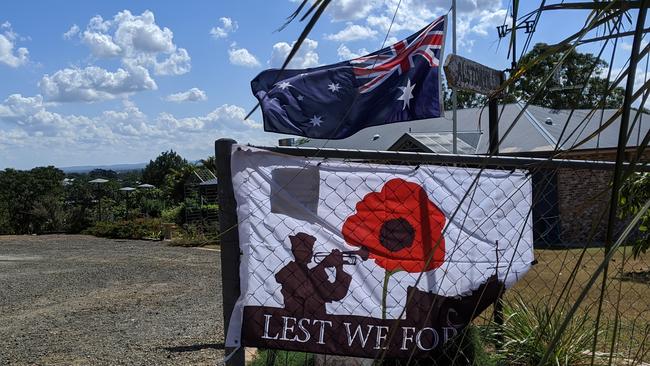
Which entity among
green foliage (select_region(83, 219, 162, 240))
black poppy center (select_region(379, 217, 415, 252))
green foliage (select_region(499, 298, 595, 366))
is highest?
black poppy center (select_region(379, 217, 415, 252))

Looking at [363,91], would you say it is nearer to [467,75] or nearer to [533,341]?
[467,75]

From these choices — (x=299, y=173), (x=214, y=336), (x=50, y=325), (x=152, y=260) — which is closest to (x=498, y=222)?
(x=299, y=173)

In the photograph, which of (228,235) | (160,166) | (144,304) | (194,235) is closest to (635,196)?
(228,235)

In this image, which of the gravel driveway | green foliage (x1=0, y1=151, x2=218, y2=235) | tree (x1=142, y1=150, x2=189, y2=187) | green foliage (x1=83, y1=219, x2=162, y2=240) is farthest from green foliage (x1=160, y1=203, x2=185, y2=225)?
tree (x1=142, y1=150, x2=189, y2=187)

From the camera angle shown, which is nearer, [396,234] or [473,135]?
[396,234]

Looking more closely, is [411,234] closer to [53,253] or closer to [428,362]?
[428,362]

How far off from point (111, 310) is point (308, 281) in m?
7.86

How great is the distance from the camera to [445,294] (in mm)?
2588

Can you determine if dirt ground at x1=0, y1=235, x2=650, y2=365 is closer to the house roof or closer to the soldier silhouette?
the soldier silhouette

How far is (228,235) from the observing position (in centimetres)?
250

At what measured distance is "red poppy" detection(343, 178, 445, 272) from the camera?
101 inches

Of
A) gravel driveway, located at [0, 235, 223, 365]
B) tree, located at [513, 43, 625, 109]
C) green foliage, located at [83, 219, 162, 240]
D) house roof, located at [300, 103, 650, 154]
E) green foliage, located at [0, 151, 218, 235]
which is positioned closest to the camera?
tree, located at [513, 43, 625, 109]

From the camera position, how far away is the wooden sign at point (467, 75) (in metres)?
4.26

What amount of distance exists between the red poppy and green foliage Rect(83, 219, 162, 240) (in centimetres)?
2593
